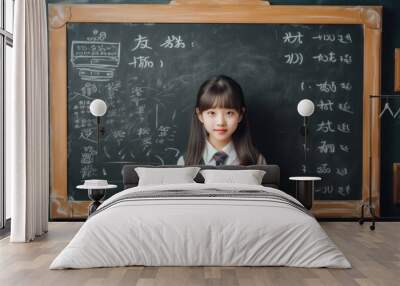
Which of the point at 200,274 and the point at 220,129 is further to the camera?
the point at 220,129

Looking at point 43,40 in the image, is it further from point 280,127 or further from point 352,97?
point 352,97

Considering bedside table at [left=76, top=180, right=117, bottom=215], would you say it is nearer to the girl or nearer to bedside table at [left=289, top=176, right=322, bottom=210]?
the girl

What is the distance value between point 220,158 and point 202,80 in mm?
1047

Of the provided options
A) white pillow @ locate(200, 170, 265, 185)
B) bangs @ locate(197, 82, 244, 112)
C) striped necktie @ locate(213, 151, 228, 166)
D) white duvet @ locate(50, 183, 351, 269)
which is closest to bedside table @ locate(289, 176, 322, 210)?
white pillow @ locate(200, 170, 265, 185)

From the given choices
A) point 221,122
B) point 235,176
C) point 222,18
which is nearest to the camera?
point 235,176

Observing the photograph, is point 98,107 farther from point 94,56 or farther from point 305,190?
point 305,190

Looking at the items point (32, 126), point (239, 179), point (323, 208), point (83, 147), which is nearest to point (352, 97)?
point (323, 208)

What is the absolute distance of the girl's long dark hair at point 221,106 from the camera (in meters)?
7.44

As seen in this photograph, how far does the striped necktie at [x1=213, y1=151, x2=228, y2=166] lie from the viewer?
24.6ft

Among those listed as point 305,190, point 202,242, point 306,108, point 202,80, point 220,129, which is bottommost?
point 202,242

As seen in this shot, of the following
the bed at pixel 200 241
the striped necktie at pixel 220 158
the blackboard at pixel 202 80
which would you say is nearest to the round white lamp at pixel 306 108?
the blackboard at pixel 202 80

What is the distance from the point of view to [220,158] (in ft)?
24.6

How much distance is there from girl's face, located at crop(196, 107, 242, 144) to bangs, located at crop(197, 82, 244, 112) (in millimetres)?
52

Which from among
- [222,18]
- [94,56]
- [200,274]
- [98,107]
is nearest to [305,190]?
[222,18]
